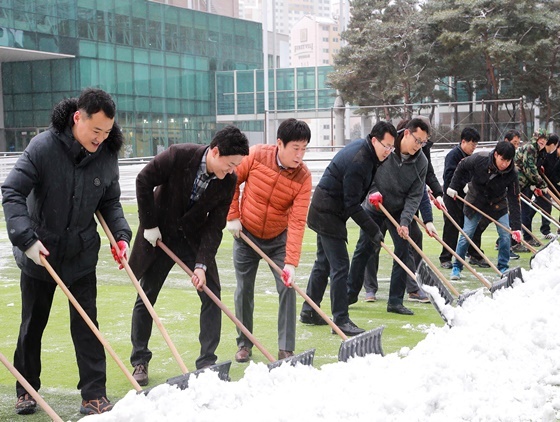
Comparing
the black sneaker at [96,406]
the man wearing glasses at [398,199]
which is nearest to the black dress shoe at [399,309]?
the man wearing glasses at [398,199]

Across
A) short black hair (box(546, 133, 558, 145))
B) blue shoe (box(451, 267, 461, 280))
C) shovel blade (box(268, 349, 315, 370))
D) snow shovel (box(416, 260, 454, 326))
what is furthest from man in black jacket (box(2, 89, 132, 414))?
short black hair (box(546, 133, 558, 145))

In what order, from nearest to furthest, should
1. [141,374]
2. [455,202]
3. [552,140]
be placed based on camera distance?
[141,374] → [455,202] → [552,140]

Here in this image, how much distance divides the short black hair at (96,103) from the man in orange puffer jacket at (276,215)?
1495 millimetres

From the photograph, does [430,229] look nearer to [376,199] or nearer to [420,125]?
[376,199]

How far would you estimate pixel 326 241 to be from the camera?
672cm

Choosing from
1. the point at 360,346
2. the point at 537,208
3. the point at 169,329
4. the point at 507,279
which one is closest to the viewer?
the point at 360,346

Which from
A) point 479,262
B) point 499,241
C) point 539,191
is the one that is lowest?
point 479,262

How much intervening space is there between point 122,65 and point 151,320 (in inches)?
1493

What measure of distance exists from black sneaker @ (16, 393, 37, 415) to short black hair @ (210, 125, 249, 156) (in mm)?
1811

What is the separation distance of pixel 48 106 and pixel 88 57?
3296mm

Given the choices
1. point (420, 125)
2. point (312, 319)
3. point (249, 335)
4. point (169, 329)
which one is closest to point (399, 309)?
point (312, 319)

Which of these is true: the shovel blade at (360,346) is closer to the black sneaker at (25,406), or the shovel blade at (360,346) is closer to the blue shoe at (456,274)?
the black sneaker at (25,406)

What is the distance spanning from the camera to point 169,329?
6977 mm

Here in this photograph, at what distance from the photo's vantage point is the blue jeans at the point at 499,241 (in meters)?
9.09
